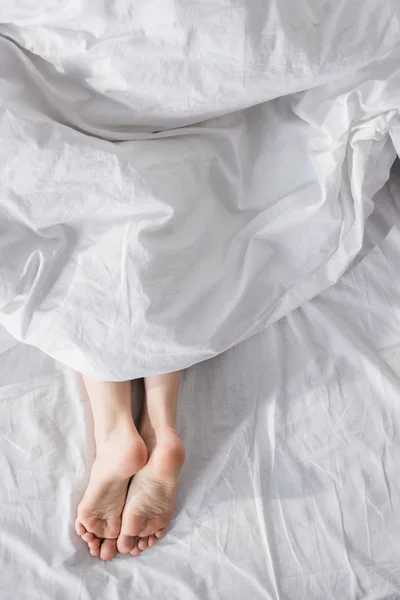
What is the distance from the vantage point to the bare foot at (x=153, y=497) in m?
0.66

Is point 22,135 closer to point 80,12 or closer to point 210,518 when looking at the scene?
point 80,12

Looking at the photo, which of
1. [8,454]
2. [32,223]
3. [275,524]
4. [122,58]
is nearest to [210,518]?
Answer: [275,524]

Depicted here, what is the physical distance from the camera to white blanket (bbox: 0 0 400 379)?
2.18 feet

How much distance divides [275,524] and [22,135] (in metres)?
0.51

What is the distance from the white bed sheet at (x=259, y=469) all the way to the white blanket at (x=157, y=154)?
73mm

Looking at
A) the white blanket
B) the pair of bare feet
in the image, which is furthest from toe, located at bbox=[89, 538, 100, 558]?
the white blanket

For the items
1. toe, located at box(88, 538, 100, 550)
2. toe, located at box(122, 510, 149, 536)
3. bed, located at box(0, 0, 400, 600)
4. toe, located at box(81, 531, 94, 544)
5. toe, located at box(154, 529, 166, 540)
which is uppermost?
bed, located at box(0, 0, 400, 600)

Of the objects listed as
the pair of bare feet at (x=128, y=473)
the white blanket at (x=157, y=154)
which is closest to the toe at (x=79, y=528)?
the pair of bare feet at (x=128, y=473)

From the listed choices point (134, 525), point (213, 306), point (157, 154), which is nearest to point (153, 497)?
point (134, 525)

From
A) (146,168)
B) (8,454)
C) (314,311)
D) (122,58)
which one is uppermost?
(122,58)

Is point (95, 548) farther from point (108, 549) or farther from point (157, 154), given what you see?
point (157, 154)

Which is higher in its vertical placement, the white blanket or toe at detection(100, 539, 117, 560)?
the white blanket

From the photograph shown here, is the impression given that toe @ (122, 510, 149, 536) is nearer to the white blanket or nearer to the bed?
the bed

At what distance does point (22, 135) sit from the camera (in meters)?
0.67
